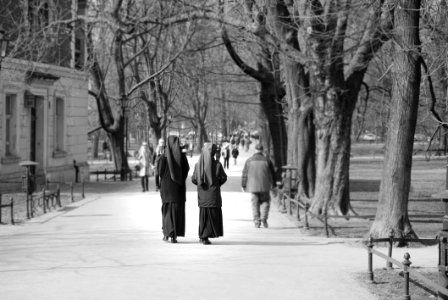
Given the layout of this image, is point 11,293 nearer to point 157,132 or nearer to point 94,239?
point 94,239

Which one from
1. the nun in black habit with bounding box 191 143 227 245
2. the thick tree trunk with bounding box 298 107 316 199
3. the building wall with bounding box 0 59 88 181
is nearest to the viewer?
the nun in black habit with bounding box 191 143 227 245

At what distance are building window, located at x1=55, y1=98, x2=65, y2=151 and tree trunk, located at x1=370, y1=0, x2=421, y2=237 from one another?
2233 cm

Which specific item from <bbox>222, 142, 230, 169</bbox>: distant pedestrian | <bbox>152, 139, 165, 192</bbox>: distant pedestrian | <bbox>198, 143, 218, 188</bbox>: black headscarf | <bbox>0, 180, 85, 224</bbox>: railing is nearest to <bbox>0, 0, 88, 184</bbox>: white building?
<bbox>0, 180, 85, 224</bbox>: railing

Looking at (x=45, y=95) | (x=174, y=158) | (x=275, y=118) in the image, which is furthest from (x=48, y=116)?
(x=174, y=158)

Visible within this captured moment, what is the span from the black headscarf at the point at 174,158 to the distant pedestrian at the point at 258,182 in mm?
3426

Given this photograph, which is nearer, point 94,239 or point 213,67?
point 94,239

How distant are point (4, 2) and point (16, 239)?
16.0 meters

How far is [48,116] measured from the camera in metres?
34.4

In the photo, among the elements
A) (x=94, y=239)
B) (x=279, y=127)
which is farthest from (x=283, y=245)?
(x=279, y=127)

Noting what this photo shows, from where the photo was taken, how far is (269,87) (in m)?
32.0

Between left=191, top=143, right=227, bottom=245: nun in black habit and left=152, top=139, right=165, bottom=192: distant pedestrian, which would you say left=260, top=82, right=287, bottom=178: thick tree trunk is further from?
left=191, top=143, right=227, bottom=245: nun in black habit

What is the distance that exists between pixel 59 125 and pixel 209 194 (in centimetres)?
2219

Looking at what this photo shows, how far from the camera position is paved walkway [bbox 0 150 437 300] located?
1016 centimetres

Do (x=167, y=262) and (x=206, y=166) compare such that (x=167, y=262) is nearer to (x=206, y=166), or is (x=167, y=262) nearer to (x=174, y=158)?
(x=174, y=158)
